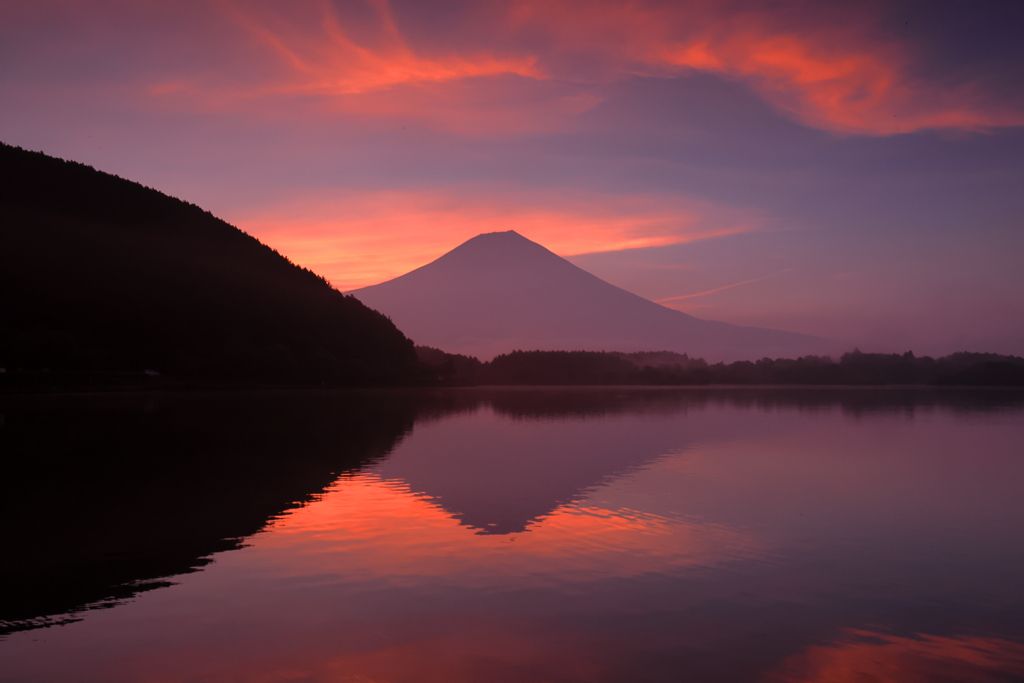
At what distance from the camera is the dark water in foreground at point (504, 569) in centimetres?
900

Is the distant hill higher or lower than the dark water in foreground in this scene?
higher

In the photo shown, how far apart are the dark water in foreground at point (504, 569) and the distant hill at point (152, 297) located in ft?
305

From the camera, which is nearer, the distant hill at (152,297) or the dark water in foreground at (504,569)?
the dark water in foreground at (504,569)

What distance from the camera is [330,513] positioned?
17906mm

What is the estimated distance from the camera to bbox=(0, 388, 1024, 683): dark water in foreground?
9.00m

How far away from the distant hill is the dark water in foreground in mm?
93079

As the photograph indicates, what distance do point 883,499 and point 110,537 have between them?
20586mm

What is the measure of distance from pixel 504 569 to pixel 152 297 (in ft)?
487

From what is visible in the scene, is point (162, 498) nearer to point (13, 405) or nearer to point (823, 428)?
point (823, 428)

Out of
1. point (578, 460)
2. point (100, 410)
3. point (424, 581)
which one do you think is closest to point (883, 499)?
point (578, 460)

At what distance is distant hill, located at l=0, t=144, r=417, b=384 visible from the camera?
11900cm

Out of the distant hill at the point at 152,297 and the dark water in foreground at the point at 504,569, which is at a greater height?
the distant hill at the point at 152,297

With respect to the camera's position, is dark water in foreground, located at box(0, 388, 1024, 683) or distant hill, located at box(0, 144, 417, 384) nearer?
dark water in foreground, located at box(0, 388, 1024, 683)

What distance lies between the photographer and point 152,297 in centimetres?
14225
